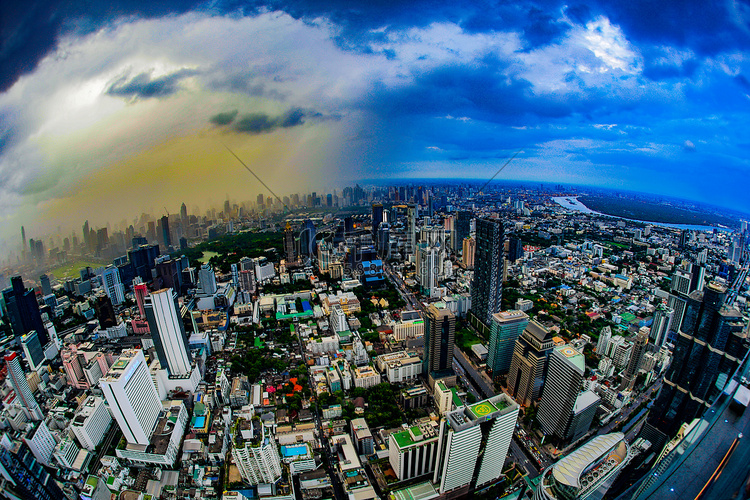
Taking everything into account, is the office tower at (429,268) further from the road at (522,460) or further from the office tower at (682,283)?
the office tower at (682,283)

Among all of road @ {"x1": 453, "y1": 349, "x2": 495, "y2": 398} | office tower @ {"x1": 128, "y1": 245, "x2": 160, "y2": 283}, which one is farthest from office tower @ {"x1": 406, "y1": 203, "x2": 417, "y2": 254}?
office tower @ {"x1": 128, "y1": 245, "x2": 160, "y2": 283}

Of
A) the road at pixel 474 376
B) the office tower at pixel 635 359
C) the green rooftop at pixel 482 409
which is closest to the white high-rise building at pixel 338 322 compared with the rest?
the road at pixel 474 376

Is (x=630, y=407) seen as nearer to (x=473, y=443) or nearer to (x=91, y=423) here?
(x=473, y=443)

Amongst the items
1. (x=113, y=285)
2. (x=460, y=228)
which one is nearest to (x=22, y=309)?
(x=113, y=285)

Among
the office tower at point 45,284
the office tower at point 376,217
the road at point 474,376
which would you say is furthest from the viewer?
the office tower at point 376,217

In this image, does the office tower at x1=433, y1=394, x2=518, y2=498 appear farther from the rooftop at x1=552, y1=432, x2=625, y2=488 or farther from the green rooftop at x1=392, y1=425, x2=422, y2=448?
the rooftop at x1=552, y1=432, x2=625, y2=488
